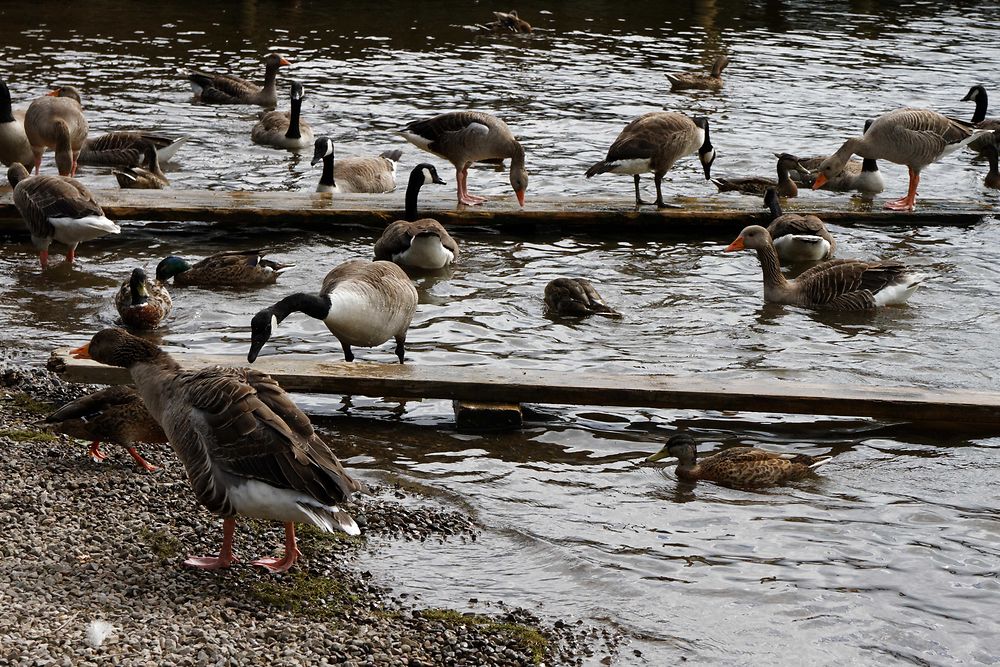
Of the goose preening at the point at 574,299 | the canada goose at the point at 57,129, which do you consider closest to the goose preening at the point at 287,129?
the canada goose at the point at 57,129

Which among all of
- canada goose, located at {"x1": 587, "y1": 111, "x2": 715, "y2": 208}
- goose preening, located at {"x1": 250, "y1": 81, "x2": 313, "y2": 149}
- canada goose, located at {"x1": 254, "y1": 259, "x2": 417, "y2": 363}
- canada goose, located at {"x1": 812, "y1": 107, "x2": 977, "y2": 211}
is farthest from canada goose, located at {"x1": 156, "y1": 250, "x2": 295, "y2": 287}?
canada goose, located at {"x1": 812, "y1": 107, "x2": 977, "y2": 211}

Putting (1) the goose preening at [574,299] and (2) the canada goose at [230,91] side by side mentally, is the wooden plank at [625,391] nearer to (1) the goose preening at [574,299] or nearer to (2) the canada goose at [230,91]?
(1) the goose preening at [574,299]

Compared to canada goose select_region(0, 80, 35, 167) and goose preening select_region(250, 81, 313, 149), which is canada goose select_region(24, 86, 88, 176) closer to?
canada goose select_region(0, 80, 35, 167)

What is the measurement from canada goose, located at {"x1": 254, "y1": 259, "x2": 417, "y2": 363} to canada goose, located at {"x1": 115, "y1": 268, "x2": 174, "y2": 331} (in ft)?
6.10

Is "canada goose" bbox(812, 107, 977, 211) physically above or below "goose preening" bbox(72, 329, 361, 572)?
above

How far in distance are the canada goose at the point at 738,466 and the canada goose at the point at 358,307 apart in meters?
2.58

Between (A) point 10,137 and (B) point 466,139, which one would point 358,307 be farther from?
(A) point 10,137

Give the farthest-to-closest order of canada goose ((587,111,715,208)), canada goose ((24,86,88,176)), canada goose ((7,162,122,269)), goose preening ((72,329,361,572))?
canada goose ((24,86,88,176)), canada goose ((587,111,715,208)), canada goose ((7,162,122,269)), goose preening ((72,329,361,572))

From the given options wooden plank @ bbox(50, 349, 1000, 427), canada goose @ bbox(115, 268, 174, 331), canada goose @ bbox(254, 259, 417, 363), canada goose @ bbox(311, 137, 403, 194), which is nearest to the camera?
wooden plank @ bbox(50, 349, 1000, 427)

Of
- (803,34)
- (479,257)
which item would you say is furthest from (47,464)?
(803,34)

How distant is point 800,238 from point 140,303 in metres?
7.32

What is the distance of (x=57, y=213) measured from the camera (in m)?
12.5

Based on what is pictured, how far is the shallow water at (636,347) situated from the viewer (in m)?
6.84

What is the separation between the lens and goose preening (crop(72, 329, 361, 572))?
20.4 feet
